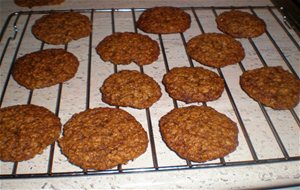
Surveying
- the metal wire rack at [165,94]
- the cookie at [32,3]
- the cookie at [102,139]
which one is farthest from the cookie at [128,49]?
the cookie at [32,3]

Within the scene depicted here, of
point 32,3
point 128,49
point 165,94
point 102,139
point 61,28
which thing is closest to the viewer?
point 102,139

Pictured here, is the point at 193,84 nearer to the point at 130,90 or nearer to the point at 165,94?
the point at 165,94

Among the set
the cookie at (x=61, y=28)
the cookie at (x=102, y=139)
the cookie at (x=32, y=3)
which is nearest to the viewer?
the cookie at (x=102, y=139)

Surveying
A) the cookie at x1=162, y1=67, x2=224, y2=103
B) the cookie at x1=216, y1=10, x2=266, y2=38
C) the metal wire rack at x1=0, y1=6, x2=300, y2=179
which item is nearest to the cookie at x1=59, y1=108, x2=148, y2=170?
the metal wire rack at x1=0, y1=6, x2=300, y2=179

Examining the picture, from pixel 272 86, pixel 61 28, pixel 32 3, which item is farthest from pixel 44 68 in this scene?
pixel 272 86

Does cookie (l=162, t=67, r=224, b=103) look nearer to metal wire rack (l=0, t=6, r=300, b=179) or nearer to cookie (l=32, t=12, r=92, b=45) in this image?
metal wire rack (l=0, t=6, r=300, b=179)

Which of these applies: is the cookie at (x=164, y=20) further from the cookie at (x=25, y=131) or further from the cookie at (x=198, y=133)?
the cookie at (x=25, y=131)

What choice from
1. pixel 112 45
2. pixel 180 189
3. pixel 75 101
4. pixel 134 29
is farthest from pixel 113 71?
pixel 180 189
